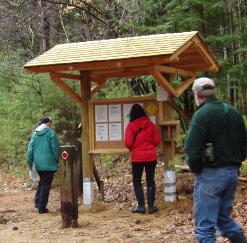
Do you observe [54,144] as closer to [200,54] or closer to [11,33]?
[200,54]

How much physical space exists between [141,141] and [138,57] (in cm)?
152

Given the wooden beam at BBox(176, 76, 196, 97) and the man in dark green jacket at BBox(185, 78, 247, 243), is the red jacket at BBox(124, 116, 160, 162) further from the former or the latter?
the man in dark green jacket at BBox(185, 78, 247, 243)

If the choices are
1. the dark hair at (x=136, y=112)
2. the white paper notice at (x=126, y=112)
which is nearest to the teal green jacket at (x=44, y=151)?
the white paper notice at (x=126, y=112)

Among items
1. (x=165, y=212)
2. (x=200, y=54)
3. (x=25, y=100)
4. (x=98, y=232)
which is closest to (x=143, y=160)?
(x=165, y=212)

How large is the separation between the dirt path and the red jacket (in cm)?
105

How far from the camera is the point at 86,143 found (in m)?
10.4

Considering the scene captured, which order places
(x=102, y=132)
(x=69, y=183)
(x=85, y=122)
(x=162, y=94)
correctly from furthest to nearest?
(x=85, y=122)
(x=102, y=132)
(x=162, y=94)
(x=69, y=183)

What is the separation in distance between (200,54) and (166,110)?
1.22m

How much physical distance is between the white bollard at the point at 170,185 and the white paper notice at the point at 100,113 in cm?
160

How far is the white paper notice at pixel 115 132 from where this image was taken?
33.3 ft

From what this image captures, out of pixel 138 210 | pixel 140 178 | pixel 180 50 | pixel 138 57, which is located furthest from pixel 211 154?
pixel 138 210

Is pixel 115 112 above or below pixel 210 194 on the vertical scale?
above

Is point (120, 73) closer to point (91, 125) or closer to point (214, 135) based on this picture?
point (91, 125)

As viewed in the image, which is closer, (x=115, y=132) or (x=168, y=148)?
(x=168, y=148)
